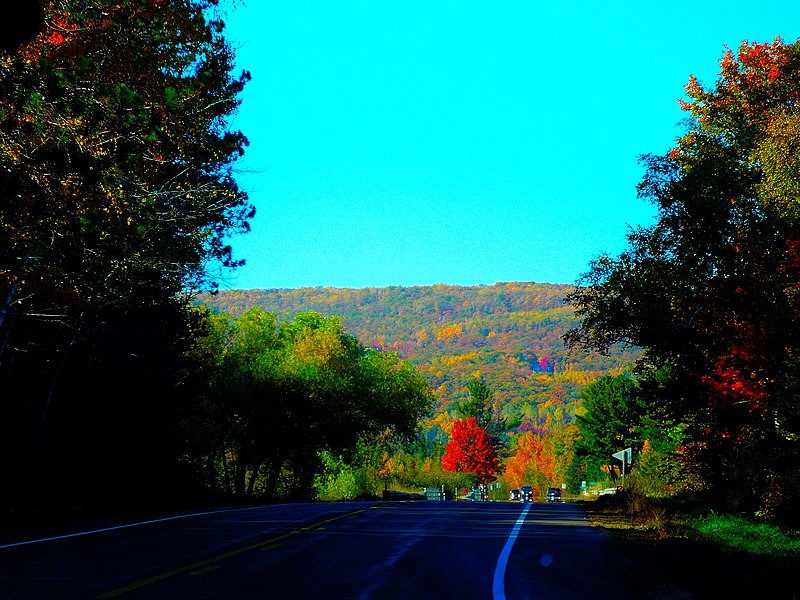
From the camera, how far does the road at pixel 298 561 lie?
10438mm

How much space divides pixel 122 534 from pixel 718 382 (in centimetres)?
1586

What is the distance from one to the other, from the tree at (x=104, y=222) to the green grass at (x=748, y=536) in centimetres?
1250

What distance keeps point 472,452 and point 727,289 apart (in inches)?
4921

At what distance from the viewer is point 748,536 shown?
18344 mm

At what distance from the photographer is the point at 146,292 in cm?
2705

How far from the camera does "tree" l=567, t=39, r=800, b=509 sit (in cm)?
2242

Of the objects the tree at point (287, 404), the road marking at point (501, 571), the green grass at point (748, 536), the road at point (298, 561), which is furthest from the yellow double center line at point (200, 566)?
the tree at point (287, 404)

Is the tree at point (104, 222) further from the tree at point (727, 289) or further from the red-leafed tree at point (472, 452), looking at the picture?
the red-leafed tree at point (472, 452)

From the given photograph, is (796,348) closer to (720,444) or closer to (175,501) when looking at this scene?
(720,444)

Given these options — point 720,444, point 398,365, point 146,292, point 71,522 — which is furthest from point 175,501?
point 398,365

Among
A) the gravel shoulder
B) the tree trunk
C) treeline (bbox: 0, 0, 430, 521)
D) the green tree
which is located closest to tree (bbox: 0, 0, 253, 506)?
treeline (bbox: 0, 0, 430, 521)

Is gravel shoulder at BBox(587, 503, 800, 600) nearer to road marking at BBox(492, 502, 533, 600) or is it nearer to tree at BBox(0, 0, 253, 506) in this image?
road marking at BBox(492, 502, 533, 600)

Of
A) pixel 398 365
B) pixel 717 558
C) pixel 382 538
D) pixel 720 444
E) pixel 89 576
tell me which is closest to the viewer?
pixel 89 576

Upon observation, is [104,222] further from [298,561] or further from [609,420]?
[609,420]
